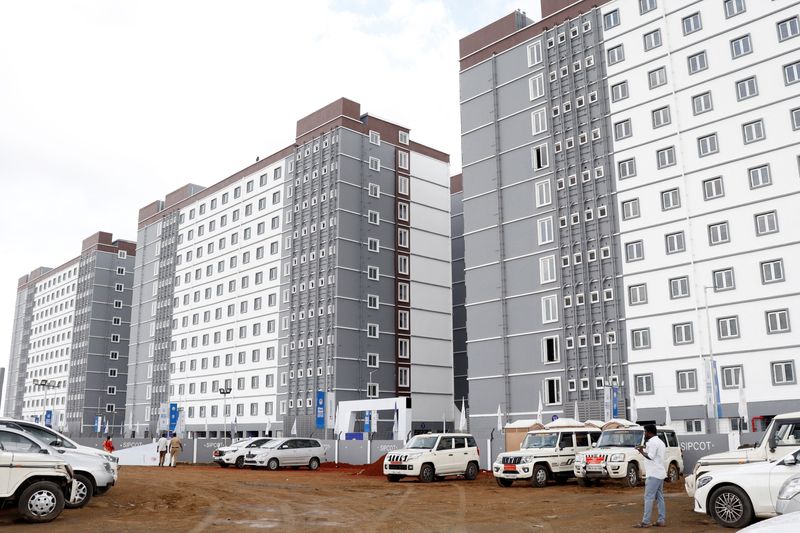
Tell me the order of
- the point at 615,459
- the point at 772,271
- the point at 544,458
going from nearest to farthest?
the point at 615,459 → the point at 544,458 → the point at 772,271

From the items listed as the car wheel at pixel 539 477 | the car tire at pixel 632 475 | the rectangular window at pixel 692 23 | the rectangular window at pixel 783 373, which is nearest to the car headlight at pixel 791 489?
the car tire at pixel 632 475

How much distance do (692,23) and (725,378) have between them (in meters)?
22.5

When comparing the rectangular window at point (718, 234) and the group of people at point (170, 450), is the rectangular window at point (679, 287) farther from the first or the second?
the group of people at point (170, 450)

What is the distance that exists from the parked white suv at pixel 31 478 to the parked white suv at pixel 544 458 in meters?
16.5

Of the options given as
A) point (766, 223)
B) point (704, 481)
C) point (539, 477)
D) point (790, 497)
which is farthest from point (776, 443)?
point (766, 223)

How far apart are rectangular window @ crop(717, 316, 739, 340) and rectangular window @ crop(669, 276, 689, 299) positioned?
106 inches

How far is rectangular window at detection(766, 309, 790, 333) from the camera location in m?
39.7

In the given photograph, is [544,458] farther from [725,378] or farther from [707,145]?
[707,145]

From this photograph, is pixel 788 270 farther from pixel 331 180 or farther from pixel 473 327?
pixel 331 180

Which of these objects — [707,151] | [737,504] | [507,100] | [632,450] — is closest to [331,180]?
[507,100]

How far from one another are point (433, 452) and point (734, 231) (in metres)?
23.9

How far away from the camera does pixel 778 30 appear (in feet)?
140

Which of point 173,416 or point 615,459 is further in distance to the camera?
point 173,416

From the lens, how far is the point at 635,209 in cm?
4728
